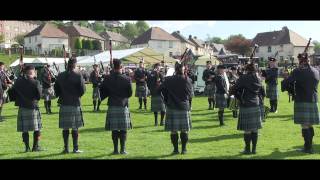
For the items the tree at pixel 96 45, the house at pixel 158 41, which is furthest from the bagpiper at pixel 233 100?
the tree at pixel 96 45

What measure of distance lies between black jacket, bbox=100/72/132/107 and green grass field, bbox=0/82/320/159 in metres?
0.98

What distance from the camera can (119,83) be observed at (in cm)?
827

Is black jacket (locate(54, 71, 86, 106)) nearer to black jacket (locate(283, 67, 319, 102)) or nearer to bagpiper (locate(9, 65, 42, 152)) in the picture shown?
bagpiper (locate(9, 65, 42, 152))

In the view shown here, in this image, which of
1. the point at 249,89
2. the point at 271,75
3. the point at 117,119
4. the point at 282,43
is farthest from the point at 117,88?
the point at 282,43

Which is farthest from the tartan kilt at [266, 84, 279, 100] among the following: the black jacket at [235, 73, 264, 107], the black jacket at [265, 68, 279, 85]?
the black jacket at [235, 73, 264, 107]

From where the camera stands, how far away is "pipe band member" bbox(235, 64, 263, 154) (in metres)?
8.23

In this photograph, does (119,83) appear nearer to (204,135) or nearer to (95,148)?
(95,148)

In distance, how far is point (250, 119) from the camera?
27.1 feet

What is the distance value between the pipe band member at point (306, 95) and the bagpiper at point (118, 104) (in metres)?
3.00

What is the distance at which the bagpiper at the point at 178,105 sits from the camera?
8219 millimetres

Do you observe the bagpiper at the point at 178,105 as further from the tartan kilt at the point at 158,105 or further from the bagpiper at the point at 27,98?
the tartan kilt at the point at 158,105

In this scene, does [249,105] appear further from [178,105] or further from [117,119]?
[117,119]
